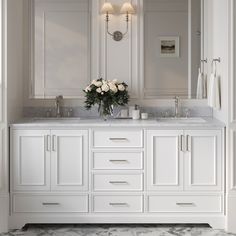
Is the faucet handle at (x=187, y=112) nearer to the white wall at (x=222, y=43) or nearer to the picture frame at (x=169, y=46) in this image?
the white wall at (x=222, y=43)

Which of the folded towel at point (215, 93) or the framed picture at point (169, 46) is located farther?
the framed picture at point (169, 46)

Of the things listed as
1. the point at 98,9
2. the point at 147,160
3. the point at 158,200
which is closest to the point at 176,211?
the point at 158,200

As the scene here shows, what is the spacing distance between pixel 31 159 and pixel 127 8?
5.36 feet

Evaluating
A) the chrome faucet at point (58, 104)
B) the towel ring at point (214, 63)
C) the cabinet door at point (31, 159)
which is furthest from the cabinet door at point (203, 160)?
the chrome faucet at point (58, 104)

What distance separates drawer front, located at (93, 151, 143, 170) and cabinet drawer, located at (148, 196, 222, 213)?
0.31 metres

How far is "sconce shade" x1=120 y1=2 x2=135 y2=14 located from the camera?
487 cm

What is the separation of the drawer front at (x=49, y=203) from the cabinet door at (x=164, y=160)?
1.91 ft

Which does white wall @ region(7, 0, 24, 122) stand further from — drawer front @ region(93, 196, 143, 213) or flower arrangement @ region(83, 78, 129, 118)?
drawer front @ region(93, 196, 143, 213)

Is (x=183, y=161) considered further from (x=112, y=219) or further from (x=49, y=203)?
(x=49, y=203)

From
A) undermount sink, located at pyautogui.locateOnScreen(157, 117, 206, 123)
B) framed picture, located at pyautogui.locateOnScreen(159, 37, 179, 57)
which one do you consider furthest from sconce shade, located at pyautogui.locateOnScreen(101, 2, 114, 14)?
undermount sink, located at pyautogui.locateOnScreen(157, 117, 206, 123)

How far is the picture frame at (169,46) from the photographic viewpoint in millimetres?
4871

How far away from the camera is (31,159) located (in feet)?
14.3

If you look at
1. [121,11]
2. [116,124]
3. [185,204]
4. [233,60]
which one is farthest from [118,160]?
[121,11]

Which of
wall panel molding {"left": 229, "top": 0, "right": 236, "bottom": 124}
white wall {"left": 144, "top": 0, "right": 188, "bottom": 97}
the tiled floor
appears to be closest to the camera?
wall panel molding {"left": 229, "top": 0, "right": 236, "bottom": 124}
